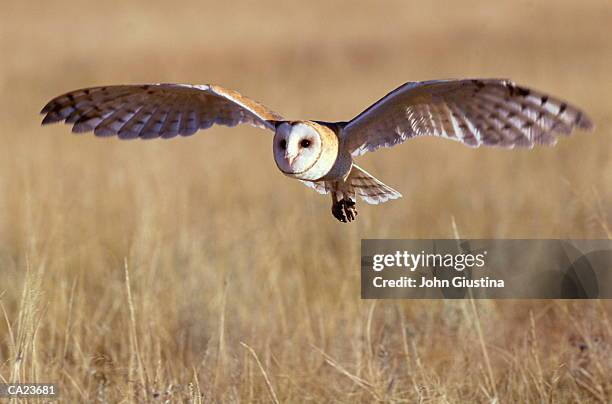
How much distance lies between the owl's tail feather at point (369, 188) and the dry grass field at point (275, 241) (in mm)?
578

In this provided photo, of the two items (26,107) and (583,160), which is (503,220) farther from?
(26,107)

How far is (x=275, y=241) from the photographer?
266 inches

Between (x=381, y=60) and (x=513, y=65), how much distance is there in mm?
2635

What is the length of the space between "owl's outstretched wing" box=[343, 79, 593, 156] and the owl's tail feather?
27 centimetres

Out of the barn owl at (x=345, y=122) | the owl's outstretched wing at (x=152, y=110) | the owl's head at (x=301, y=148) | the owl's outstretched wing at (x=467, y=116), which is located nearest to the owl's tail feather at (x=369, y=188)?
the barn owl at (x=345, y=122)

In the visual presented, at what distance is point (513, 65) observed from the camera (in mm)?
14719

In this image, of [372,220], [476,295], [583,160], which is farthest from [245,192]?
[476,295]

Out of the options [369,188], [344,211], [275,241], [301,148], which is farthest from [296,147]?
[275,241]

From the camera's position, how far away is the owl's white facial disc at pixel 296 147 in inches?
176

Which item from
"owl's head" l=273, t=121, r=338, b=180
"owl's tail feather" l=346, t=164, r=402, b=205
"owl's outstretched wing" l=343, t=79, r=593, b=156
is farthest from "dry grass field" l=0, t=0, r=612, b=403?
"owl's outstretched wing" l=343, t=79, r=593, b=156

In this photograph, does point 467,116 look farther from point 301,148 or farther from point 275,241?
point 275,241

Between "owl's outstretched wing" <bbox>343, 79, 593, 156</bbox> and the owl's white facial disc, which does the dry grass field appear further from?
"owl's outstretched wing" <bbox>343, 79, 593, 156</bbox>

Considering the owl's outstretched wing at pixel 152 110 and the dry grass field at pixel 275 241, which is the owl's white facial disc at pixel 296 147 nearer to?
the owl's outstretched wing at pixel 152 110

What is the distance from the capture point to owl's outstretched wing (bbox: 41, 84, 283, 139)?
16.6ft
